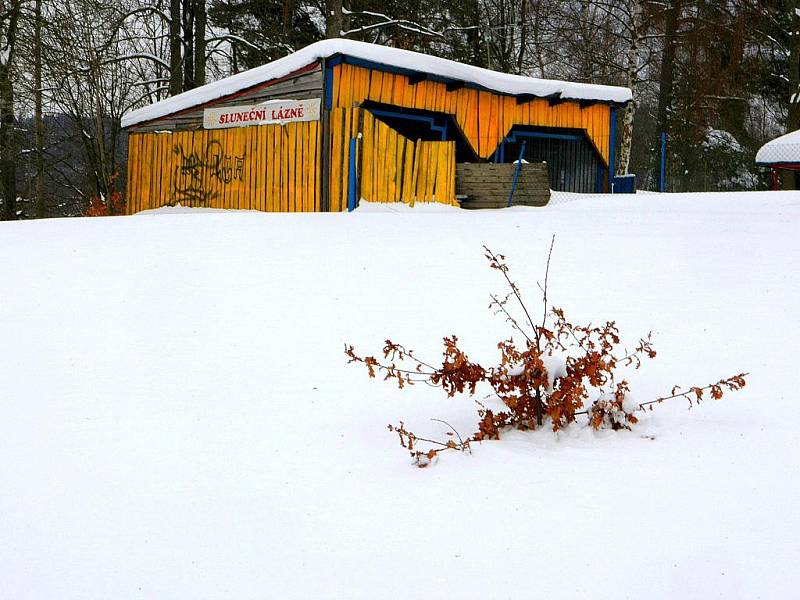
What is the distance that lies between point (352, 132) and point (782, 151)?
537 inches

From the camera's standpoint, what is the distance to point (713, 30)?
897 inches

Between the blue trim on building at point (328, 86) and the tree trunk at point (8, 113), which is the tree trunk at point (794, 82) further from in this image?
the tree trunk at point (8, 113)

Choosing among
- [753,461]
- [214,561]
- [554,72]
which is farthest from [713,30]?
[214,561]

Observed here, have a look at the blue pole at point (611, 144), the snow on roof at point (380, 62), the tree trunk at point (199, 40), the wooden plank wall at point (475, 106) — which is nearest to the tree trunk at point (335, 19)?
the tree trunk at point (199, 40)

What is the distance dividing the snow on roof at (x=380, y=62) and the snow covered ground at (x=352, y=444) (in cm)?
684

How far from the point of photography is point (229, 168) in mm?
15039

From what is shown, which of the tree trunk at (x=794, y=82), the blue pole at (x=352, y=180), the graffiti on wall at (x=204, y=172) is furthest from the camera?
the tree trunk at (x=794, y=82)

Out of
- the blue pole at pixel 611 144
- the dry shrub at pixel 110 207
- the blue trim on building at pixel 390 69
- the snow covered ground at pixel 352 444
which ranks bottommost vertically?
the snow covered ground at pixel 352 444

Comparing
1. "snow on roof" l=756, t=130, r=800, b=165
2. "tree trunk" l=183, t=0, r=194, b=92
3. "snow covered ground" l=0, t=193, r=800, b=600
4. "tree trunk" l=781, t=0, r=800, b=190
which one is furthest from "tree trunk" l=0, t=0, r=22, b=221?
"tree trunk" l=781, t=0, r=800, b=190

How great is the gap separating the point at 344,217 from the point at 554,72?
815 inches

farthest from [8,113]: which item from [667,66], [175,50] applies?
[667,66]

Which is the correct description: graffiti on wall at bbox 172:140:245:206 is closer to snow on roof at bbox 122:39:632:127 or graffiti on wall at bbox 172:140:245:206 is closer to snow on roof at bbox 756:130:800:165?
snow on roof at bbox 122:39:632:127

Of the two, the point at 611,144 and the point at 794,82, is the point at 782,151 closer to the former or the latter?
the point at 794,82

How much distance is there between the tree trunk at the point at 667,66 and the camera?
2259cm
